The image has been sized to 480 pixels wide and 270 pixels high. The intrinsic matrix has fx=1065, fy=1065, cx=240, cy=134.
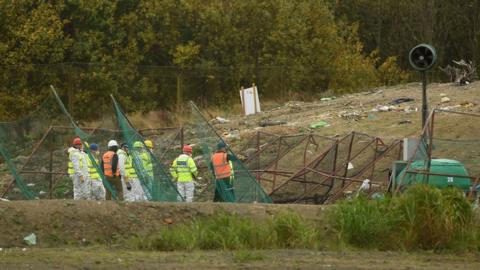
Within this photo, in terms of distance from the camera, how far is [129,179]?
21.8 metres

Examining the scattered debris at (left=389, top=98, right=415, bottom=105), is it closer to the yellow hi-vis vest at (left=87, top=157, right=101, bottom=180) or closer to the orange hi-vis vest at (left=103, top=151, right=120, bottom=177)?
the orange hi-vis vest at (left=103, top=151, right=120, bottom=177)

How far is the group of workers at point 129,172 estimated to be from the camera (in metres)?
21.0

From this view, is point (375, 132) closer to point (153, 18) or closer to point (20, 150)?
point (20, 150)

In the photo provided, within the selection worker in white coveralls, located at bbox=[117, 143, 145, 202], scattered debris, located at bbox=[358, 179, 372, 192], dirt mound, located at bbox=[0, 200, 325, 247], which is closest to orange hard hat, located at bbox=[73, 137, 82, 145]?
worker in white coveralls, located at bbox=[117, 143, 145, 202]

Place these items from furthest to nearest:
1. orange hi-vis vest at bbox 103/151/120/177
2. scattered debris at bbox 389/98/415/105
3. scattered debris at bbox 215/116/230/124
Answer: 1. scattered debris at bbox 215/116/230/124
2. scattered debris at bbox 389/98/415/105
3. orange hi-vis vest at bbox 103/151/120/177

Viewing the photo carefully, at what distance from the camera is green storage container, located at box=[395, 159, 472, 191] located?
18.5 metres

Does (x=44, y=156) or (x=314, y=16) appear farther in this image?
(x=314, y=16)

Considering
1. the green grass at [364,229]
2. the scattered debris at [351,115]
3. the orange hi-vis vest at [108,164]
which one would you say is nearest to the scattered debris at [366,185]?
the orange hi-vis vest at [108,164]

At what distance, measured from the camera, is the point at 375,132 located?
104 ft

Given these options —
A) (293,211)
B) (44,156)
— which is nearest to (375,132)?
(44,156)

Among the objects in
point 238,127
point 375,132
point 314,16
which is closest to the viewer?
point 375,132

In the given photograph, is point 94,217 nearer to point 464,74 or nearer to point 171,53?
point 464,74

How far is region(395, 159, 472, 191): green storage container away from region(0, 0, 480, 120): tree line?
21.4 meters

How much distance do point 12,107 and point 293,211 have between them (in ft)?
78.3
